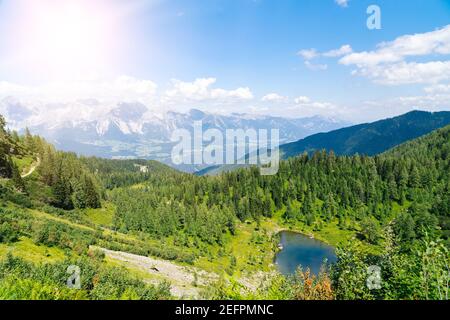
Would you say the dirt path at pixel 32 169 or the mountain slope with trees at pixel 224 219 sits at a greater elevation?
the dirt path at pixel 32 169

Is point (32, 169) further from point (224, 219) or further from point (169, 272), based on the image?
point (224, 219)

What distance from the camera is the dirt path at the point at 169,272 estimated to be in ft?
223

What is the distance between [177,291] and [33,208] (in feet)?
178

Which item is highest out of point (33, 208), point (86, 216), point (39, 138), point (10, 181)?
point (39, 138)

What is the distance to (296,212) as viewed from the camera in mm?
173375

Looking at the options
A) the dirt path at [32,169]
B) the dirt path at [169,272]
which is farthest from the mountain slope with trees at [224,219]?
the dirt path at [169,272]

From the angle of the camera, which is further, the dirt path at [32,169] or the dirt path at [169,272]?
the dirt path at [32,169]

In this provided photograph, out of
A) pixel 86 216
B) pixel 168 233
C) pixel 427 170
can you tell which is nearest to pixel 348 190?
pixel 427 170

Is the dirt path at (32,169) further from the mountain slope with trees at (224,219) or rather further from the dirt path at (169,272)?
the dirt path at (169,272)

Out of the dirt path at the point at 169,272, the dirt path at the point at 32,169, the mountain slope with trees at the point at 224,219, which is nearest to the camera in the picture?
the mountain slope with trees at the point at 224,219

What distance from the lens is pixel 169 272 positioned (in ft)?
262

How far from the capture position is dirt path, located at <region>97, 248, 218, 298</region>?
6800 cm
